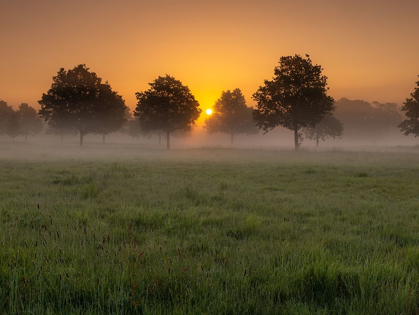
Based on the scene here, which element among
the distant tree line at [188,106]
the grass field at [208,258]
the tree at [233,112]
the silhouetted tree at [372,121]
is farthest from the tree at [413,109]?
the silhouetted tree at [372,121]

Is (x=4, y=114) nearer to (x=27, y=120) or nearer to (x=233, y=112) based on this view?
(x=27, y=120)

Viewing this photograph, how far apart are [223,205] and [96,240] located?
3653 millimetres

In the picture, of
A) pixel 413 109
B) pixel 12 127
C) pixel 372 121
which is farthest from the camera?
pixel 372 121

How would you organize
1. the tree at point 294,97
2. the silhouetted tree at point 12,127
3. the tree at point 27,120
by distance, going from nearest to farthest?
the tree at point 294,97, the silhouetted tree at point 12,127, the tree at point 27,120

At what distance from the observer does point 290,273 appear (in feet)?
10.2

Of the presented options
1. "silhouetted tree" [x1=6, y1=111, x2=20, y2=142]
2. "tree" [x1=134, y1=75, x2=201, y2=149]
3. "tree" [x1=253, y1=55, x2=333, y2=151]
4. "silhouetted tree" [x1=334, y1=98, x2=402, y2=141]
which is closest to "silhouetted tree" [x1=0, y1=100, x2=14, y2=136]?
"silhouetted tree" [x1=6, y1=111, x2=20, y2=142]

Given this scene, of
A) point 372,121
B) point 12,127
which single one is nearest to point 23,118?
point 12,127

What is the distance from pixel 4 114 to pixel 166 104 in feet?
214

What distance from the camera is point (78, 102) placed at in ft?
156

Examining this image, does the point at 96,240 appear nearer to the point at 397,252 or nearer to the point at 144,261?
the point at 144,261

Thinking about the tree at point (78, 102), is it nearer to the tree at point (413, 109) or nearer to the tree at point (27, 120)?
the tree at point (27, 120)

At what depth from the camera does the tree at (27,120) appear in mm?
83250

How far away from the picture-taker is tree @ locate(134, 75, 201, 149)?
48000mm

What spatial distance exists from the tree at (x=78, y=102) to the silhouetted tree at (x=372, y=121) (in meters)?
85.2
